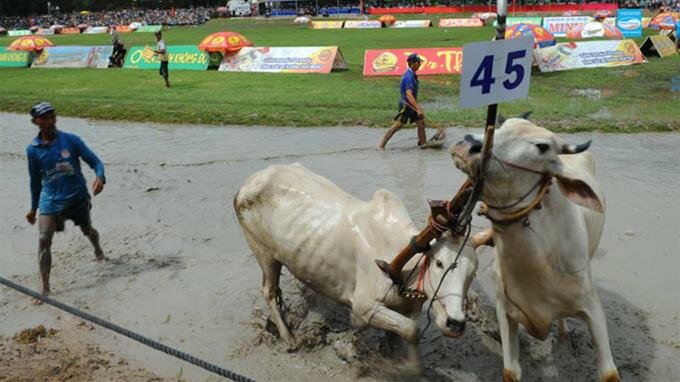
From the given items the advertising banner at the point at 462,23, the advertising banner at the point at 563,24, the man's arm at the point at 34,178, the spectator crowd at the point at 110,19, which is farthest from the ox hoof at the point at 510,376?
the spectator crowd at the point at 110,19

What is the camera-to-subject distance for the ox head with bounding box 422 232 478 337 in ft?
13.2

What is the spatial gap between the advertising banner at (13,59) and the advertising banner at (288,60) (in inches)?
493

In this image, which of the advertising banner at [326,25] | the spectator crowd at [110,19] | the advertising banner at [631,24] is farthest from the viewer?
the spectator crowd at [110,19]

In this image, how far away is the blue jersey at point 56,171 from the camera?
6.87 m

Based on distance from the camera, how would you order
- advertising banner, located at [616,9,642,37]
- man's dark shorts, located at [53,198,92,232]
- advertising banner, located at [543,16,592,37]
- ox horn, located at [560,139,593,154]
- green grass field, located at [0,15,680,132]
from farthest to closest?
advertising banner, located at [543,16,592,37]
advertising banner, located at [616,9,642,37]
green grass field, located at [0,15,680,132]
man's dark shorts, located at [53,198,92,232]
ox horn, located at [560,139,593,154]

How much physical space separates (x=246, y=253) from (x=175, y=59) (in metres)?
23.2

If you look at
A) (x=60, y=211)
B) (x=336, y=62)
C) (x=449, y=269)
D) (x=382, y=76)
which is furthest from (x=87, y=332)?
(x=336, y=62)

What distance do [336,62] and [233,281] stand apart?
19.1m

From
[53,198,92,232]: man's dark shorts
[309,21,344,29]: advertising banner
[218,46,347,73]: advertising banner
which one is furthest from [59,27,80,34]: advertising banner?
[53,198,92,232]: man's dark shorts

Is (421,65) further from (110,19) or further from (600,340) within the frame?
(110,19)

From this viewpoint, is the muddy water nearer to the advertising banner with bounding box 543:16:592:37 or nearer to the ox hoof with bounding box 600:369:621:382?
the ox hoof with bounding box 600:369:621:382

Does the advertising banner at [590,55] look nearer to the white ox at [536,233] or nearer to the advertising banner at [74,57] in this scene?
the advertising banner at [74,57]

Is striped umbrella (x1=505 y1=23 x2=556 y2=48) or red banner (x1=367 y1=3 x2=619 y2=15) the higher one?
striped umbrella (x1=505 y1=23 x2=556 y2=48)

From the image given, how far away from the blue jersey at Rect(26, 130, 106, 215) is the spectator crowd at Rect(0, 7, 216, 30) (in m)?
75.8
